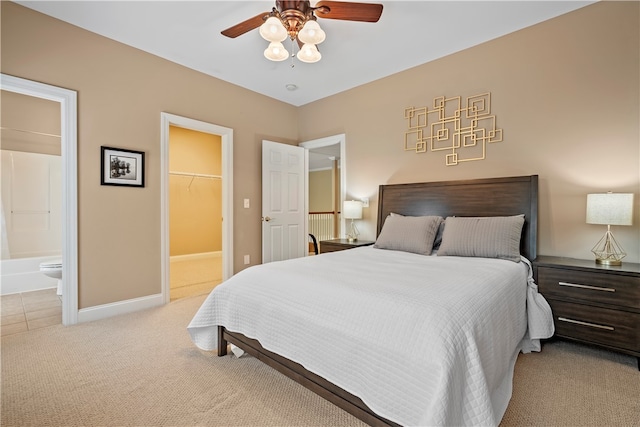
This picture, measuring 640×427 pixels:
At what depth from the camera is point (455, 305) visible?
4.51 feet

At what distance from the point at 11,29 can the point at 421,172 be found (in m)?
4.00

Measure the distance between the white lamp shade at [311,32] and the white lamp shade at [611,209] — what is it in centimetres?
237

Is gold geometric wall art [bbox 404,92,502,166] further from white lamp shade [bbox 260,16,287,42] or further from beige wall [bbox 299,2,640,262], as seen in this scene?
white lamp shade [bbox 260,16,287,42]

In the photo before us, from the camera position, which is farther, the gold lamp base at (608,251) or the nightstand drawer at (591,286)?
the gold lamp base at (608,251)

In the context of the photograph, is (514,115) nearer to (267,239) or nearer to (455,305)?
(455,305)

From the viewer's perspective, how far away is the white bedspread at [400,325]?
45.9 inches

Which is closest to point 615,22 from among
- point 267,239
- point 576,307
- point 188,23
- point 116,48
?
point 576,307

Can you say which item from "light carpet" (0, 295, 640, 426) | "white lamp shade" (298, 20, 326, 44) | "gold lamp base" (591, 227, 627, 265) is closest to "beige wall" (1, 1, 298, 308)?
"light carpet" (0, 295, 640, 426)

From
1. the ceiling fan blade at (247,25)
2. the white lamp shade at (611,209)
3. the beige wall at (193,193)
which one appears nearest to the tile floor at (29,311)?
the beige wall at (193,193)

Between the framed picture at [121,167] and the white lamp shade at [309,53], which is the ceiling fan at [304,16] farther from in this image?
the framed picture at [121,167]

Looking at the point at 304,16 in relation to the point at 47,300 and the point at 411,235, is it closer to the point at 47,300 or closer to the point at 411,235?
the point at 411,235

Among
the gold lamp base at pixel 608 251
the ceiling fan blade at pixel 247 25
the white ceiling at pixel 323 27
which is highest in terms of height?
the white ceiling at pixel 323 27

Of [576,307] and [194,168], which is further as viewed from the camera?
[194,168]

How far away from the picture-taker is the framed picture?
298 centimetres
